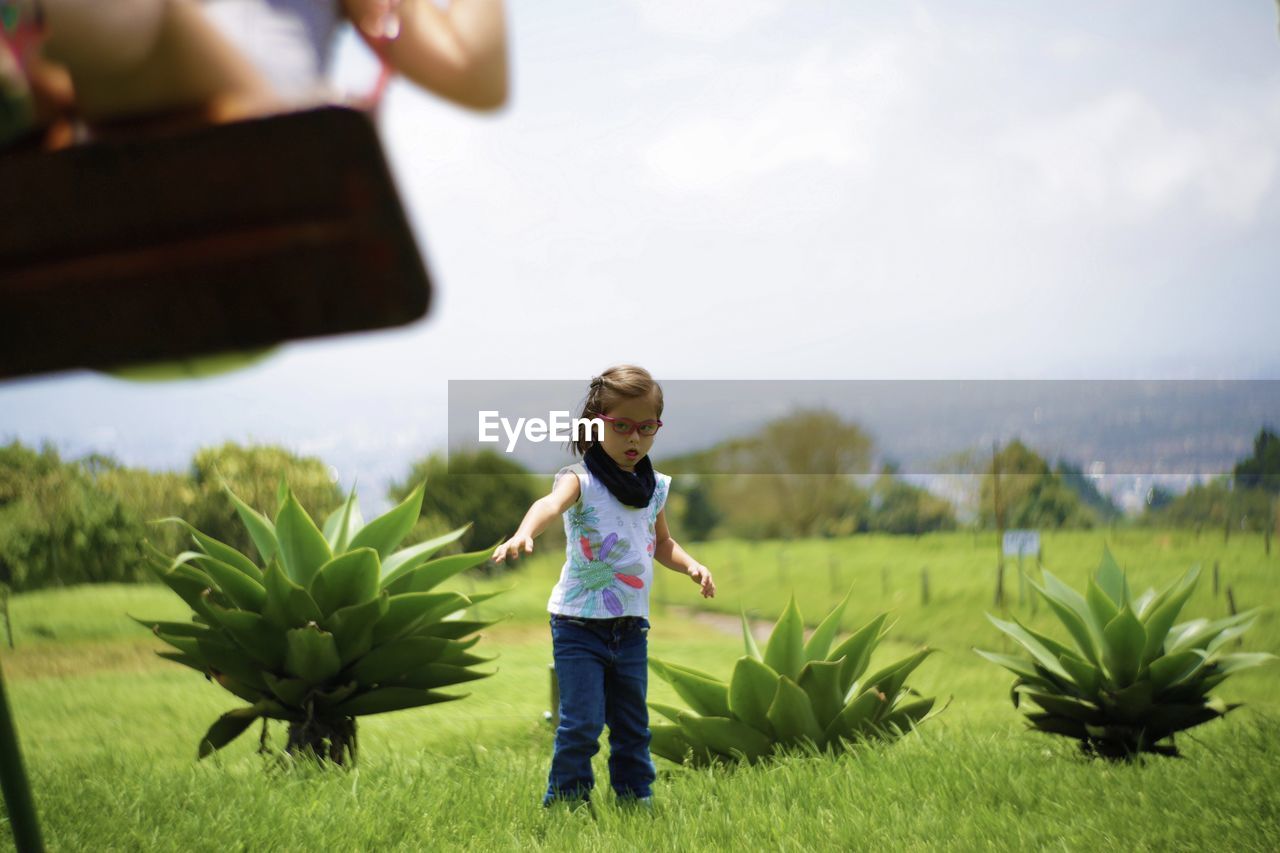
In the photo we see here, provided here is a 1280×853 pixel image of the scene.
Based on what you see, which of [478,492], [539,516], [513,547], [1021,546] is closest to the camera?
[513,547]

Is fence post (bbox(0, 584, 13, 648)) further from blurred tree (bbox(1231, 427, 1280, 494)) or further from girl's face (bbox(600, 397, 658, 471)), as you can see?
blurred tree (bbox(1231, 427, 1280, 494))

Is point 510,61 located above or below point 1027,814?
above

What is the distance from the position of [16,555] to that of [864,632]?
13.9 ft

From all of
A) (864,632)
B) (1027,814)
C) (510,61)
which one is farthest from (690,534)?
(510,61)

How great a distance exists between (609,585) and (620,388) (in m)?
0.41

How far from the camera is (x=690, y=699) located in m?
2.62

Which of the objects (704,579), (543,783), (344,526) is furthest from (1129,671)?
(344,526)

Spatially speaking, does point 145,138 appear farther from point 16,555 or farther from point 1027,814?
point 16,555

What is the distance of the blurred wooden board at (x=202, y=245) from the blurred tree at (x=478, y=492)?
5.35 metres

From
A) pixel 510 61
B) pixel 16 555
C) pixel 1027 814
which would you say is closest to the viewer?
pixel 510 61

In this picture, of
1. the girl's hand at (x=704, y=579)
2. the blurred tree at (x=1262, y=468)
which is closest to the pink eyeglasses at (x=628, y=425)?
the girl's hand at (x=704, y=579)

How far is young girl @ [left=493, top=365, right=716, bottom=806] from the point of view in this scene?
2.16m

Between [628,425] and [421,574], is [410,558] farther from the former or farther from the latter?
[628,425]

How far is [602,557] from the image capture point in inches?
86.7
